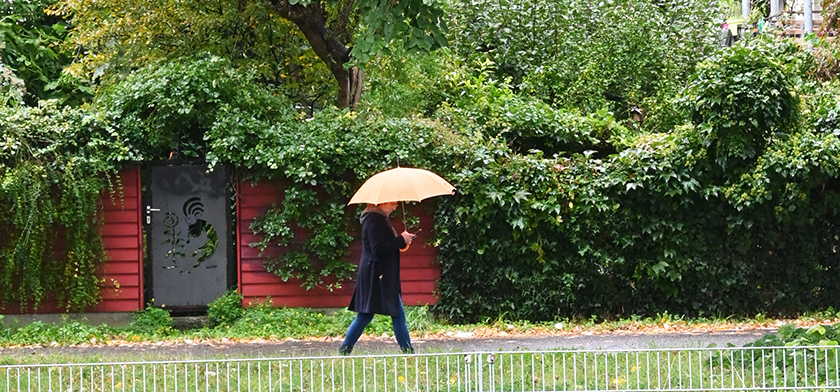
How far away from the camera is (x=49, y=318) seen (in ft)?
35.8

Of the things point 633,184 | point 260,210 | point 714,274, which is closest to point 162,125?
point 260,210

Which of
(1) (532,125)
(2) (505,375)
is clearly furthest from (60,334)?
(1) (532,125)

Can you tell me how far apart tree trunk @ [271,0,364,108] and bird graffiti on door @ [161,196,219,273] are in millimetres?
2871

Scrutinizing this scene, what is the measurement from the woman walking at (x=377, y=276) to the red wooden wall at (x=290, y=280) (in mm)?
3068

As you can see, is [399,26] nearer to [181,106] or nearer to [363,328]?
[363,328]

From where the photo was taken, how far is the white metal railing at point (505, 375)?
242 inches

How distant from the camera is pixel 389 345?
9.29m

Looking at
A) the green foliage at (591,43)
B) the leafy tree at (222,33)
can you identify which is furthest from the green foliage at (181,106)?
the green foliage at (591,43)

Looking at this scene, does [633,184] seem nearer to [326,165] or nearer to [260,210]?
[326,165]

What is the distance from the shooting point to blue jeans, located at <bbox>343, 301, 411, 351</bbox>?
7809 mm

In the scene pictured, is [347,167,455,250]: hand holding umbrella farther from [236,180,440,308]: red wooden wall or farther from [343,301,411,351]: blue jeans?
[236,180,440,308]: red wooden wall

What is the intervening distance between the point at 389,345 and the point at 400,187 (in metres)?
2.21

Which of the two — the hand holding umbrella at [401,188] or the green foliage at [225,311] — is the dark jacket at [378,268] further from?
the green foliage at [225,311]

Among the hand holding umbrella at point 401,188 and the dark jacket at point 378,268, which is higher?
the hand holding umbrella at point 401,188
